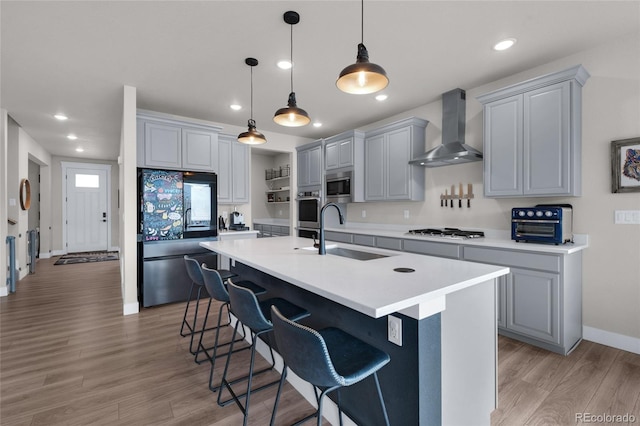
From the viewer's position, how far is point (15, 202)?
5.02 metres

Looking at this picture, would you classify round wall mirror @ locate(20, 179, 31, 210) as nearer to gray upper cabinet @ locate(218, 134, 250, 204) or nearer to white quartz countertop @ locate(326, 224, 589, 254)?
gray upper cabinet @ locate(218, 134, 250, 204)

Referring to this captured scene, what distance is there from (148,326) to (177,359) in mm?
954

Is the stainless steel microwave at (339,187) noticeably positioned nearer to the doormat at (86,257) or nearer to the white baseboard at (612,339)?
the white baseboard at (612,339)

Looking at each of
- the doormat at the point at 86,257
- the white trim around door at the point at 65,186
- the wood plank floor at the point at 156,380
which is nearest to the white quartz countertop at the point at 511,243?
the wood plank floor at the point at 156,380

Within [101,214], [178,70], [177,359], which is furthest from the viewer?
[101,214]

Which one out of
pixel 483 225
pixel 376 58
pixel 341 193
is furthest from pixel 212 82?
pixel 483 225

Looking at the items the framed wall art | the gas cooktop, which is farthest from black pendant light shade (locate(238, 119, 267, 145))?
the framed wall art

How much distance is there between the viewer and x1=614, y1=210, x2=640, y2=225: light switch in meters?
2.55

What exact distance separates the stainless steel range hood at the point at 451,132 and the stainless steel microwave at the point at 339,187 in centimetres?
130

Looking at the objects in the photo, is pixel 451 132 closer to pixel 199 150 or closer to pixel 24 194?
pixel 199 150

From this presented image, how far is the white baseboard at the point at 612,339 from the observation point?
8.46 feet

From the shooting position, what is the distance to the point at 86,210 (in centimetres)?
823

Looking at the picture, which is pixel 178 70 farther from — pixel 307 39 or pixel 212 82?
pixel 307 39

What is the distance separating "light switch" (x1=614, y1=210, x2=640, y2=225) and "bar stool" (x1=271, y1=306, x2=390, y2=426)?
2644 mm
